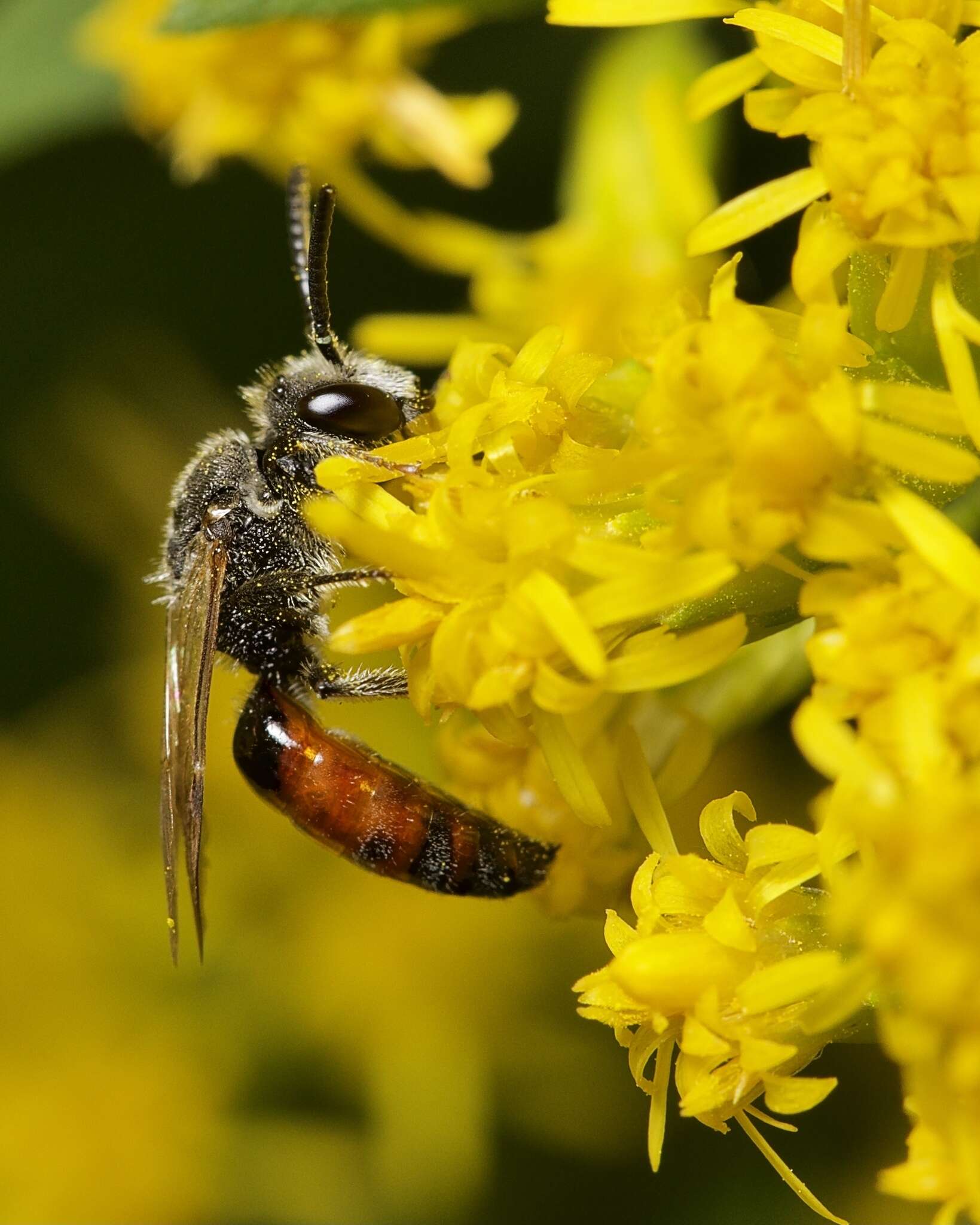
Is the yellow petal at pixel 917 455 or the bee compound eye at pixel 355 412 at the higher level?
the yellow petal at pixel 917 455

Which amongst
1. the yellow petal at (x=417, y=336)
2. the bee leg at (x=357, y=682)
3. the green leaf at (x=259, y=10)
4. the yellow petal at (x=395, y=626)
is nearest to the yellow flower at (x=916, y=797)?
the yellow petal at (x=395, y=626)

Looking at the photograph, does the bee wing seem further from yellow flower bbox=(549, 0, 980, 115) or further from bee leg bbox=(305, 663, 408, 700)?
yellow flower bbox=(549, 0, 980, 115)

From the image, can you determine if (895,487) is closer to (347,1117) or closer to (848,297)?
(848,297)

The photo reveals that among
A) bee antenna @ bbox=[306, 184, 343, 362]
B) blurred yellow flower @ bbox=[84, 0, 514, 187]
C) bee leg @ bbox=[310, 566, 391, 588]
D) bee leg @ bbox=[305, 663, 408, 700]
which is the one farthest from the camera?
blurred yellow flower @ bbox=[84, 0, 514, 187]

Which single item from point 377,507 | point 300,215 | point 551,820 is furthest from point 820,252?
point 300,215

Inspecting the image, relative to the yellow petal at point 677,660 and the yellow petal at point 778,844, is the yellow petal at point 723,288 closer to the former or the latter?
the yellow petal at point 677,660

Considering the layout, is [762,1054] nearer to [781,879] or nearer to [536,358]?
[781,879]

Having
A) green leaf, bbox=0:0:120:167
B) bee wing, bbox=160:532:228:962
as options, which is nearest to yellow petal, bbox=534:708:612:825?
bee wing, bbox=160:532:228:962

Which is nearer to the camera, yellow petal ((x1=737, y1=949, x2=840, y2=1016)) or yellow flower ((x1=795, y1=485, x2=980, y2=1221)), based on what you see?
yellow flower ((x1=795, y1=485, x2=980, y2=1221))
